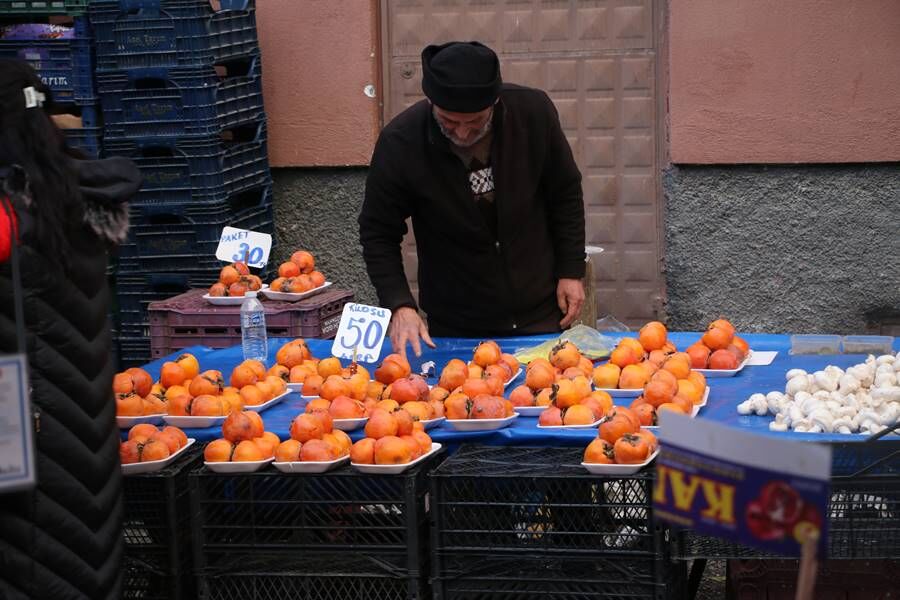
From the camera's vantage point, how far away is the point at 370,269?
546 cm

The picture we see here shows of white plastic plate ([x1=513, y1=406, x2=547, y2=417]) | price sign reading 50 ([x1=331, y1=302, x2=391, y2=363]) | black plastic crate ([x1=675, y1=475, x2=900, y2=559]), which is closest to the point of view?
black plastic crate ([x1=675, y1=475, x2=900, y2=559])

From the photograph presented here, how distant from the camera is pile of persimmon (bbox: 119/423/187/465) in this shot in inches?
154

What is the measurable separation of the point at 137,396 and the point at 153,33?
3.65 meters

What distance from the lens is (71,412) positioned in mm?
3312

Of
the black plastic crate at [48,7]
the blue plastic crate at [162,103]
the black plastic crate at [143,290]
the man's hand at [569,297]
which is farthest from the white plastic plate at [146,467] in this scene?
the black plastic crate at [48,7]

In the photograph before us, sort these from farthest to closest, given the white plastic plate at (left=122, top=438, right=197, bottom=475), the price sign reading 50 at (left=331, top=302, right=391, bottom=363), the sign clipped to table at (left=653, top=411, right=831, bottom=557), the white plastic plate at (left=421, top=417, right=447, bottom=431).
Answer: the price sign reading 50 at (left=331, top=302, right=391, bottom=363) < the white plastic plate at (left=421, top=417, right=447, bottom=431) < the white plastic plate at (left=122, top=438, right=197, bottom=475) < the sign clipped to table at (left=653, top=411, right=831, bottom=557)

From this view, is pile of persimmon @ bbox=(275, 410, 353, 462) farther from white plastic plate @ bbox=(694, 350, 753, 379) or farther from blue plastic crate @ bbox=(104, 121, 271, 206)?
blue plastic crate @ bbox=(104, 121, 271, 206)

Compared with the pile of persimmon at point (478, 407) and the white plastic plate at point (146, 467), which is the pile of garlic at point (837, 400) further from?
the white plastic plate at point (146, 467)

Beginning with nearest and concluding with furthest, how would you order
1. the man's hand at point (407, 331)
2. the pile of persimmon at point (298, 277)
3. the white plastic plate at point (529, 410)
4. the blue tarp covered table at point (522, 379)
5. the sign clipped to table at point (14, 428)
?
the sign clipped to table at point (14, 428) < the blue tarp covered table at point (522, 379) < the white plastic plate at point (529, 410) < the man's hand at point (407, 331) < the pile of persimmon at point (298, 277)

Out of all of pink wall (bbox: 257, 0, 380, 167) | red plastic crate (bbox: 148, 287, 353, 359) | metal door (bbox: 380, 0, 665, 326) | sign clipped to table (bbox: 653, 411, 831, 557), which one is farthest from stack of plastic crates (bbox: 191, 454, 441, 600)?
pink wall (bbox: 257, 0, 380, 167)

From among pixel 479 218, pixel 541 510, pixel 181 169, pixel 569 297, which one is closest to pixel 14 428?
pixel 541 510

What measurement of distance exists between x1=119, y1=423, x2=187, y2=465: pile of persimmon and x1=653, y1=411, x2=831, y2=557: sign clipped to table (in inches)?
79.1

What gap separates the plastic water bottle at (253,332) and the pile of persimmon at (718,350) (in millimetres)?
1707

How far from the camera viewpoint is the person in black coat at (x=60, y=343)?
124 inches
